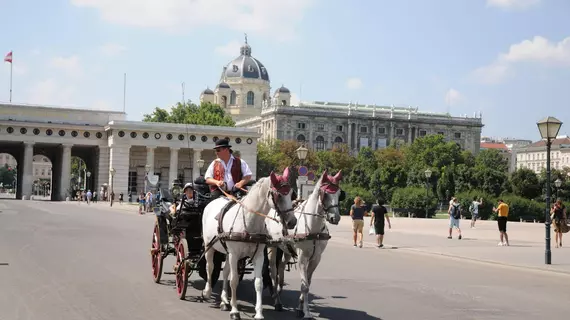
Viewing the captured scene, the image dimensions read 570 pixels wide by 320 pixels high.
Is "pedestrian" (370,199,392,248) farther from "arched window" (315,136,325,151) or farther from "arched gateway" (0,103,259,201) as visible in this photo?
"arched window" (315,136,325,151)

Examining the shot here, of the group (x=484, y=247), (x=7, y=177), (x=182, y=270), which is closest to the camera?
(x=182, y=270)

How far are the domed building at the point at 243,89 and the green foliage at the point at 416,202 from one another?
10163 centimetres

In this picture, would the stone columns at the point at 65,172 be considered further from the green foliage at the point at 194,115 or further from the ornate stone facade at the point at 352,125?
the ornate stone facade at the point at 352,125

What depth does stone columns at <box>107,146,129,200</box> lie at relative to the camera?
277 ft

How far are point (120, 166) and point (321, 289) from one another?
73.5 m

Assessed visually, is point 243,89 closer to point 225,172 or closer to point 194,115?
point 194,115

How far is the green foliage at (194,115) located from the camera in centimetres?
10681

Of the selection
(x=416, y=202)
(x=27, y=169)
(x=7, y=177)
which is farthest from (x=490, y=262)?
(x=7, y=177)

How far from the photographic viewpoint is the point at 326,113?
154 m

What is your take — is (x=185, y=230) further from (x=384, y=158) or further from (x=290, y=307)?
(x=384, y=158)

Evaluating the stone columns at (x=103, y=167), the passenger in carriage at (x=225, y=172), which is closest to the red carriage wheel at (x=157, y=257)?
the passenger in carriage at (x=225, y=172)

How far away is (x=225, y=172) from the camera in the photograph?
12023 millimetres

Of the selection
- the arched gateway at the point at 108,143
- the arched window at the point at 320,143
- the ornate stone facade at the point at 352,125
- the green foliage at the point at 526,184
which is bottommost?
the green foliage at the point at 526,184

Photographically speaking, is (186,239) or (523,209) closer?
(186,239)
